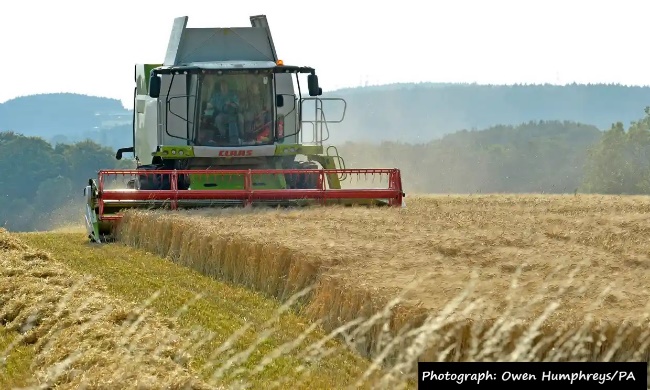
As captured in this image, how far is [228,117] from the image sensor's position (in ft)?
62.1

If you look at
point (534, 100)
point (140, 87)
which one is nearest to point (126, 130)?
point (534, 100)

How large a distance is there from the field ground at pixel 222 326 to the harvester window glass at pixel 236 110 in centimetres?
486

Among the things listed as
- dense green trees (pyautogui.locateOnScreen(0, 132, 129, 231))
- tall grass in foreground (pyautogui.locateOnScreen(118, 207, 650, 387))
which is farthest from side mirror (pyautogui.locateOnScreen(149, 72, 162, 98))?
dense green trees (pyautogui.locateOnScreen(0, 132, 129, 231))

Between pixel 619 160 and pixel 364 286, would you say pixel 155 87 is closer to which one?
pixel 364 286

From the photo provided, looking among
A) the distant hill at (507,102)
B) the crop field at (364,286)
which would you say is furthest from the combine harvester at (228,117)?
the distant hill at (507,102)

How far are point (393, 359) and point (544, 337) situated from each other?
105cm

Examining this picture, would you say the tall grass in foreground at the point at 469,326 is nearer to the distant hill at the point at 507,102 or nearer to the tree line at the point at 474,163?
the tree line at the point at 474,163

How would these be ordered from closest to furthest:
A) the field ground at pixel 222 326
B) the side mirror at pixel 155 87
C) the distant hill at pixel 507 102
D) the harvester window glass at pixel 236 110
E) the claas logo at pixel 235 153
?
the field ground at pixel 222 326, the side mirror at pixel 155 87, the claas logo at pixel 235 153, the harvester window glass at pixel 236 110, the distant hill at pixel 507 102

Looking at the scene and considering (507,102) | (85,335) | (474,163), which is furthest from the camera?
(507,102)

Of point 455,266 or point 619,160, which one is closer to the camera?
point 455,266

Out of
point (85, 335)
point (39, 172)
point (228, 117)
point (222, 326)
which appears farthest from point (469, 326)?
point (39, 172)

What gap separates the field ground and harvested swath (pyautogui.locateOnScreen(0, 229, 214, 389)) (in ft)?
0.54

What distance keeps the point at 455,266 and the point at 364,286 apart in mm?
1382

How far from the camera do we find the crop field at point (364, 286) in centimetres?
760
